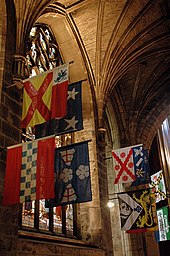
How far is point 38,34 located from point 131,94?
5564 millimetres

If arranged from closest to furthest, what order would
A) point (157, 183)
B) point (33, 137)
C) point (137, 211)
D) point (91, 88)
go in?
1. point (33, 137)
2. point (137, 211)
3. point (91, 88)
4. point (157, 183)

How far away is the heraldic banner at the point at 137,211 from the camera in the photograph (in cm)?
884

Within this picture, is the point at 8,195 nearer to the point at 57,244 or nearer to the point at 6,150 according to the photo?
the point at 6,150

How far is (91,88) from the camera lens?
34.6 feet

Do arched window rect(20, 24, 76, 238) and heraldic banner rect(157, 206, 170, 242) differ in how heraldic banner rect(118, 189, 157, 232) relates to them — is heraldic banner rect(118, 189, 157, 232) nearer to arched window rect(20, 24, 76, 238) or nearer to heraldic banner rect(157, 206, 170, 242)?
arched window rect(20, 24, 76, 238)

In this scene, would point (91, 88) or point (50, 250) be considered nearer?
point (50, 250)

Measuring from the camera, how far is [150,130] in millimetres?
14492

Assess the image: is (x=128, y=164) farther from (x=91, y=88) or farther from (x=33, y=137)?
(x=33, y=137)

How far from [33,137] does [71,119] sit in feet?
6.83

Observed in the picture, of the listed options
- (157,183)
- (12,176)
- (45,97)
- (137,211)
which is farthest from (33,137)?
(157,183)

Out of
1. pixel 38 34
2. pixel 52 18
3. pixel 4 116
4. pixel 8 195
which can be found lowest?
pixel 8 195

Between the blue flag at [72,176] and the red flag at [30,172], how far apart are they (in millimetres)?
753

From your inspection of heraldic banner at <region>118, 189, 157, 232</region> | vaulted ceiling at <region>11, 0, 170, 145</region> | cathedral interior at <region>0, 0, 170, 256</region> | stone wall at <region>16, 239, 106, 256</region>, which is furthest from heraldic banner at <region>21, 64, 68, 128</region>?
heraldic banner at <region>118, 189, 157, 232</region>

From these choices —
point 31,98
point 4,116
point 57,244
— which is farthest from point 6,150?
point 57,244
